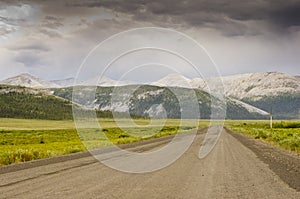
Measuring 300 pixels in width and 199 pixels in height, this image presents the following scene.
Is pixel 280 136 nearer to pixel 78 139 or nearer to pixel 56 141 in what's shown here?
pixel 56 141

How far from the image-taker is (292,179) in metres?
14.6

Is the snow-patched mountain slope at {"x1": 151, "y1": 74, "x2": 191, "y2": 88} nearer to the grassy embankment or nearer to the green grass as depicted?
the grassy embankment

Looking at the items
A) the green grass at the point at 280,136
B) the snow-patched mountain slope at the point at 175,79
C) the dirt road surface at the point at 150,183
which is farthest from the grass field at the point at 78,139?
the dirt road surface at the point at 150,183

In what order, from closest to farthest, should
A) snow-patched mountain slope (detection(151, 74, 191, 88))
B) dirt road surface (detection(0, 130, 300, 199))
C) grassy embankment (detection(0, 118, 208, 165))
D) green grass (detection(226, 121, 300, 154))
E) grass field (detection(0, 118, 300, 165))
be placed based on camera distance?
1. dirt road surface (detection(0, 130, 300, 199))
2. snow-patched mountain slope (detection(151, 74, 191, 88))
3. grassy embankment (detection(0, 118, 208, 165))
4. grass field (detection(0, 118, 300, 165))
5. green grass (detection(226, 121, 300, 154))

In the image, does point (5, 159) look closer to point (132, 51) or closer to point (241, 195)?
point (132, 51)

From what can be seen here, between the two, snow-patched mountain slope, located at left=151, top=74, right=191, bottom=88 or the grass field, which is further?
the grass field

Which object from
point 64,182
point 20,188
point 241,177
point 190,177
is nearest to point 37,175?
point 64,182

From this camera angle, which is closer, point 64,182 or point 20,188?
point 20,188

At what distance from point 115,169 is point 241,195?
7436mm

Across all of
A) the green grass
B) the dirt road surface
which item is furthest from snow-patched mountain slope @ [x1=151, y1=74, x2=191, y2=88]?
the green grass

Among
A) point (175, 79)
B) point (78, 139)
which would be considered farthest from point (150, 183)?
point (78, 139)

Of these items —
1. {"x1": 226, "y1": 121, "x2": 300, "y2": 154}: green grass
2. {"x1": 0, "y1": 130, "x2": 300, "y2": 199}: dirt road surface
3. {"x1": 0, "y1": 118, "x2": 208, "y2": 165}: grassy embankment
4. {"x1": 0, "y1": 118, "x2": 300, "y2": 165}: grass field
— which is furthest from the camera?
{"x1": 226, "y1": 121, "x2": 300, "y2": 154}: green grass

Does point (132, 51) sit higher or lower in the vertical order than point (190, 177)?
higher

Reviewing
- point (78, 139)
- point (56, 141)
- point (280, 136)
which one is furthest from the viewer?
point (78, 139)
